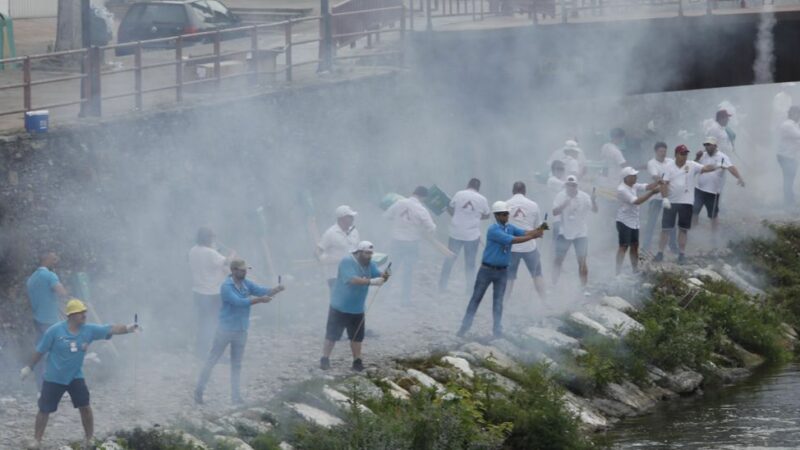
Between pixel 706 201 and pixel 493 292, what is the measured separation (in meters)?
6.03

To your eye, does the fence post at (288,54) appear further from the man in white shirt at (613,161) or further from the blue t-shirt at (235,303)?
the blue t-shirt at (235,303)

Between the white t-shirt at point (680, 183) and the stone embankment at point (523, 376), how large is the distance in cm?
93

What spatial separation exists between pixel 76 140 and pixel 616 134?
865cm

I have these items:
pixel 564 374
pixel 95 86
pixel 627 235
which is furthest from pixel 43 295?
pixel 627 235

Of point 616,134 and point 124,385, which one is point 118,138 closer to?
point 124,385

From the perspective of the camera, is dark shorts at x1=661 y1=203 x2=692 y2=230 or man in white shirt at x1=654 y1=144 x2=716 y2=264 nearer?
man in white shirt at x1=654 y1=144 x2=716 y2=264

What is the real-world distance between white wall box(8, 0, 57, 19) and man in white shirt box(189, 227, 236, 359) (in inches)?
693

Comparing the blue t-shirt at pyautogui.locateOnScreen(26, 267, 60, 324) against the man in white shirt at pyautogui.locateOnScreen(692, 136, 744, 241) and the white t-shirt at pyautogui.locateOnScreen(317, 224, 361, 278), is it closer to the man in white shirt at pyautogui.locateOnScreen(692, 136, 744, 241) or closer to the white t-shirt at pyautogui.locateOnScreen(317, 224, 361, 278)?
the white t-shirt at pyautogui.locateOnScreen(317, 224, 361, 278)

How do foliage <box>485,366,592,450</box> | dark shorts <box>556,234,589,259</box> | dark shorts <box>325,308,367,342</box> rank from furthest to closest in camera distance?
dark shorts <box>556,234,589,259</box> < dark shorts <box>325,308,367,342</box> < foliage <box>485,366,592,450</box>

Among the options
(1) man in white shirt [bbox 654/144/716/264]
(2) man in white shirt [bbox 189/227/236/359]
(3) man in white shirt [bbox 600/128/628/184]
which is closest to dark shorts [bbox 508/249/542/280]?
(1) man in white shirt [bbox 654/144/716/264]

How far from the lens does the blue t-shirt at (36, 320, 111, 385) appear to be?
1313 centimetres

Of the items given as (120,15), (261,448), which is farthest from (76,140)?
(120,15)

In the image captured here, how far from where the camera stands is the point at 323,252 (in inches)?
665

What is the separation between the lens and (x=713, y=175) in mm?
22031
